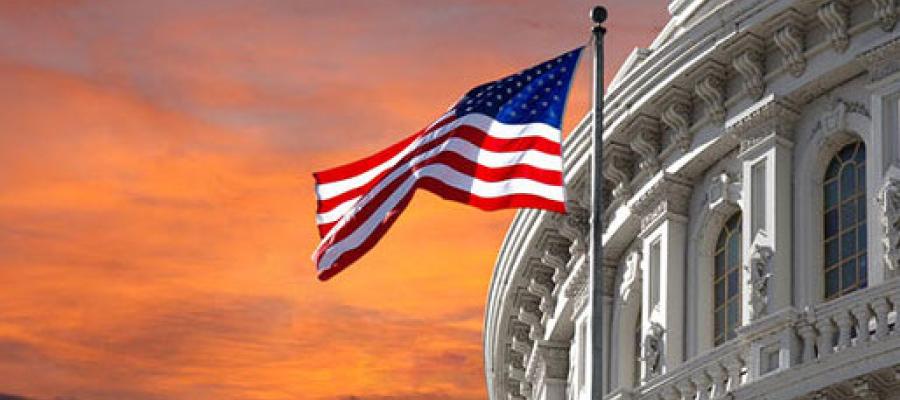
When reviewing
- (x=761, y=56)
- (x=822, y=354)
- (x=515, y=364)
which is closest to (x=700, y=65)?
(x=761, y=56)

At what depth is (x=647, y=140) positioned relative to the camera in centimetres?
4278

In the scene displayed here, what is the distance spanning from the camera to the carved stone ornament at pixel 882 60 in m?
37.1

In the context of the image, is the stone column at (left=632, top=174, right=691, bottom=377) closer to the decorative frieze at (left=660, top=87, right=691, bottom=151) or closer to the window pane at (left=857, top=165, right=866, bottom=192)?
the decorative frieze at (left=660, top=87, right=691, bottom=151)

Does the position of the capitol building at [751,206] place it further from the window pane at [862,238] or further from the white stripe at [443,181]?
the white stripe at [443,181]

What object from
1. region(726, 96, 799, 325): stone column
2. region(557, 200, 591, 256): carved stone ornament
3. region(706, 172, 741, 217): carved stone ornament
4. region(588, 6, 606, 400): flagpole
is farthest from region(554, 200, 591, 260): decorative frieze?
region(588, 6, 606, 400): flagpole

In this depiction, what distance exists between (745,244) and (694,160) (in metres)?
2.30

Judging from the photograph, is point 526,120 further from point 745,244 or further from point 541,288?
point 541,288

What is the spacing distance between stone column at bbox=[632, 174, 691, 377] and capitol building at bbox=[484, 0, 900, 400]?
3cm

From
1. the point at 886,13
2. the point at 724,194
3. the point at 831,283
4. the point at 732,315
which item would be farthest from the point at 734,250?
the point at 886,13

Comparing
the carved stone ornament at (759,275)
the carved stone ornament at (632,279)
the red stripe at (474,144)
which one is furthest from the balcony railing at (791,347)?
the red stripe at (474,144)

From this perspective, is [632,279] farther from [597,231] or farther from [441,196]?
[597,231]

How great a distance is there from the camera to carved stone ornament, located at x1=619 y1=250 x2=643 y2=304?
1731 inches

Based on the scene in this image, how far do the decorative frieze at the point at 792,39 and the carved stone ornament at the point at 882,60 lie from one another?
161 cm

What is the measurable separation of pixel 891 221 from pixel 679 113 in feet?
20.7
